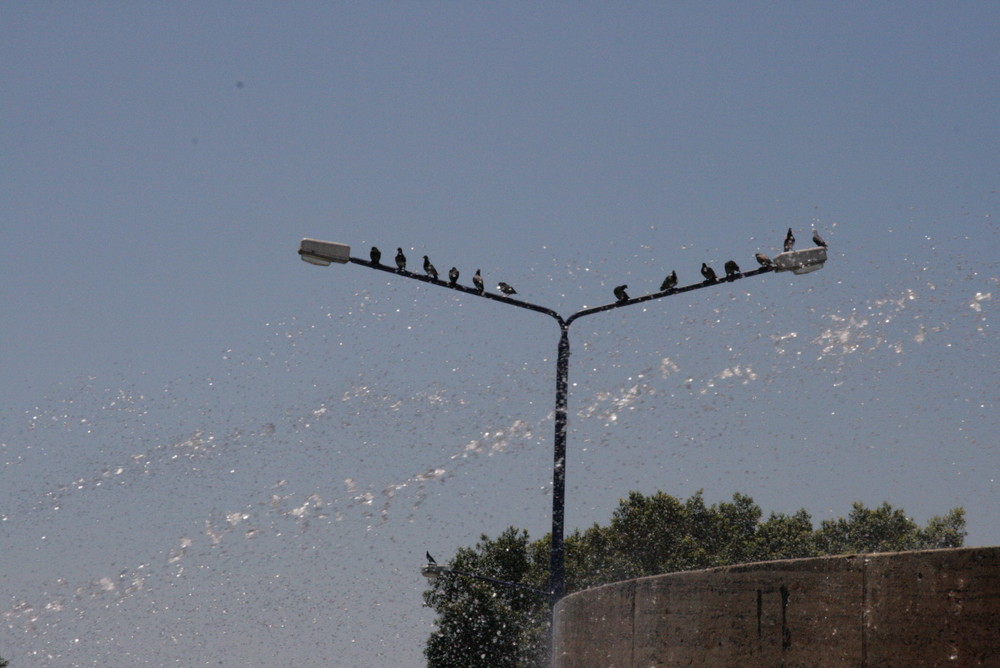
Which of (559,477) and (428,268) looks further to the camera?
(428,268)

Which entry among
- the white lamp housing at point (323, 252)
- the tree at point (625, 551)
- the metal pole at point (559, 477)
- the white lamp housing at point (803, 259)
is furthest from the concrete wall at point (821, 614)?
the tree at point (625, 551)

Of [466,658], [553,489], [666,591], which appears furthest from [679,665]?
[466,658]

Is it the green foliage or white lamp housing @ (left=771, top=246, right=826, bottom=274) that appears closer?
white lamp housing @ (left=771, top=246, right=826, bottom=274)

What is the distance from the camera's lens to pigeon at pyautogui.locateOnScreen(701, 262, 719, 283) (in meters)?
15.6

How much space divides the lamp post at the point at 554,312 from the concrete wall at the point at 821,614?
22.5 feet

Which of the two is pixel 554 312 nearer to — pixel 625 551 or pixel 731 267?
pixel 731 267

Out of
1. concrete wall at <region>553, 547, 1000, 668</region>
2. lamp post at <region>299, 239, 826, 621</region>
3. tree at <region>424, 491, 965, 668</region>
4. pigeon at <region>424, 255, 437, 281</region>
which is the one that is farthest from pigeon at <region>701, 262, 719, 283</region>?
tree at <region>424, 491, 965, 668</region>

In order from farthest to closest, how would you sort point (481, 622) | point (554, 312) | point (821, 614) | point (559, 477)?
point (481, 622), point (554, 312), point (559, 477), point (821, 614)

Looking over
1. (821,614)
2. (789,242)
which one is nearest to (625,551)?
(789,242)

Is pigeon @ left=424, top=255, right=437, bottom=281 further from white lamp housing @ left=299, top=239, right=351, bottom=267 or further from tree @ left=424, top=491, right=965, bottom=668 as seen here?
tree @ left=424, top=491, right=965, bottom=668

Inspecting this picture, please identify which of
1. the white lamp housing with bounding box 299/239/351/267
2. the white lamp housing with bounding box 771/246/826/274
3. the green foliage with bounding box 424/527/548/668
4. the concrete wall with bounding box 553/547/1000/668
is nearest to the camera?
the concrete wall with bounding box 553/547/1000/668

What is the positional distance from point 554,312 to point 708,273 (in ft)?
6.63

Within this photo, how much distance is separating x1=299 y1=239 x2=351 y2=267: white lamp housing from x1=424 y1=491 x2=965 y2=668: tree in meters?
41.7

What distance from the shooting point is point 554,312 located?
51.3 feet
